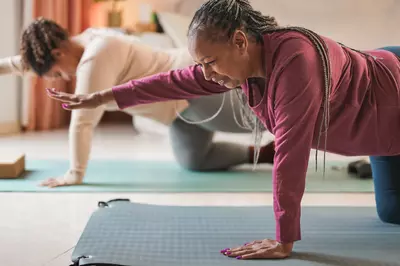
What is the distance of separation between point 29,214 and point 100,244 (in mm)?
553

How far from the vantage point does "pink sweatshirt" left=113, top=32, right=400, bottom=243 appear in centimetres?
120

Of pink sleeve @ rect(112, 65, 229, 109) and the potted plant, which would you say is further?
the potted plant

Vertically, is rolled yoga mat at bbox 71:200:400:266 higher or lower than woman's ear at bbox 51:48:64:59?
lower

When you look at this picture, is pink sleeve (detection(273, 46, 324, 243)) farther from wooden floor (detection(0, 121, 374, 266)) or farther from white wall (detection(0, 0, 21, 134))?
white wall (detection(0, 0, 21, 134))

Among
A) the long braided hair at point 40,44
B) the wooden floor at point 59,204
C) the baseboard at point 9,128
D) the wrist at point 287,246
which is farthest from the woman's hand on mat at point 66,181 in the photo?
the baseboard at point 9,128

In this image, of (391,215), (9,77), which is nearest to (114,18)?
(9,77)

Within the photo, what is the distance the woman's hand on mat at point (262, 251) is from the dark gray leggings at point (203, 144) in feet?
3.51

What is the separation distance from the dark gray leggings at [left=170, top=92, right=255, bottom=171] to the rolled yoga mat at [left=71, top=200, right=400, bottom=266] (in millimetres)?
681

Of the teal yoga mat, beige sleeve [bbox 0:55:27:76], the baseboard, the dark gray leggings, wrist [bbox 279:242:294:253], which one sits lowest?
the baseboard

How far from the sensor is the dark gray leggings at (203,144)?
235 centimetres

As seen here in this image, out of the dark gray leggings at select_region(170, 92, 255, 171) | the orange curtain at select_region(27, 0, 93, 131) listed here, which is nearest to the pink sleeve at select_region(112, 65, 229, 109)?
the dark gray leggings at select_region(170, 92, 255, 171)

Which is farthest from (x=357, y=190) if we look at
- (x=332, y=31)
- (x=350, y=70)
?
(x=332, y=31)

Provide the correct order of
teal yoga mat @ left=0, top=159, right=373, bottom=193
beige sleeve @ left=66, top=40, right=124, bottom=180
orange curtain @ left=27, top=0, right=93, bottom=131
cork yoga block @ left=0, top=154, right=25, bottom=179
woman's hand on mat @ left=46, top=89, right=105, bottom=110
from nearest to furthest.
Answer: woman's hand on mat @ left=46, top=89, right=105, bottom=110 < beige sleeve @ left=66, top=40, right=124, bottom=180 < teal yoga mat @ left=0, top=159, right=373, bottom=193 < cork yoga block @ left=0, top=154, right=25, bottom=179 < orange curtain @ left=27, top=0, right=93, bottom=131

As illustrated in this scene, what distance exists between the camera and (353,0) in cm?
349
